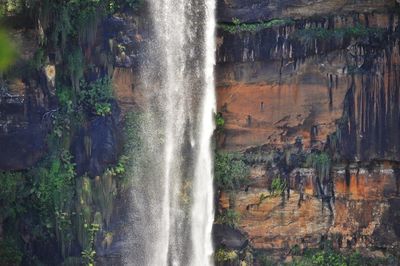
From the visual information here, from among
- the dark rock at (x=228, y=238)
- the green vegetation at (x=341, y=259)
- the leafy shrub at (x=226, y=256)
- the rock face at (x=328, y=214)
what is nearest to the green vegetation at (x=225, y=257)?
the leafy shrub at (x=226, y=256)

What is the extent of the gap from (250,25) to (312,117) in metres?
2.46

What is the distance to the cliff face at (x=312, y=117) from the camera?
26734mm

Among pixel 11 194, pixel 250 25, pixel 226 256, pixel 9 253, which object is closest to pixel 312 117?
pixel 250 25

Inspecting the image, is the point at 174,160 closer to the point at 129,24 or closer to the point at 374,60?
the point at 129,24

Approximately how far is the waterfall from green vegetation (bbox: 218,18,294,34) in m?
0.35

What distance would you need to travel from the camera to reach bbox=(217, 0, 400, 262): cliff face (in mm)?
26734

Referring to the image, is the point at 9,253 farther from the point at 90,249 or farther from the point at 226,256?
the point at 226,256

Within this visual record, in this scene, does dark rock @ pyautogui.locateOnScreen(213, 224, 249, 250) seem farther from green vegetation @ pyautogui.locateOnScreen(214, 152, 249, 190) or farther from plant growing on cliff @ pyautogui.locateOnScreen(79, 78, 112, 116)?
plant growing on cliff @ pyautogui.locateOnScreen(79, 78, 112, 116)

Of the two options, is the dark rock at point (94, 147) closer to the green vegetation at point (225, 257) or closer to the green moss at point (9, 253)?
the green moss at point (9, 253)

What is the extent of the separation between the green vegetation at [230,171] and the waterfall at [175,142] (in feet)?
0.64

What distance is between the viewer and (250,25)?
27.0 m

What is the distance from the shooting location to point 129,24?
2655 cm

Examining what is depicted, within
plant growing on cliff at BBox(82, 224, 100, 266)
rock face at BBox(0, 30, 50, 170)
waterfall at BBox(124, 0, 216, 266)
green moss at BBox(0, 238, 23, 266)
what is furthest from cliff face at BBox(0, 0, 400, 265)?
green moss at BBox(0, 238, 23, 266)

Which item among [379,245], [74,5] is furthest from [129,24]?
[379,245]
